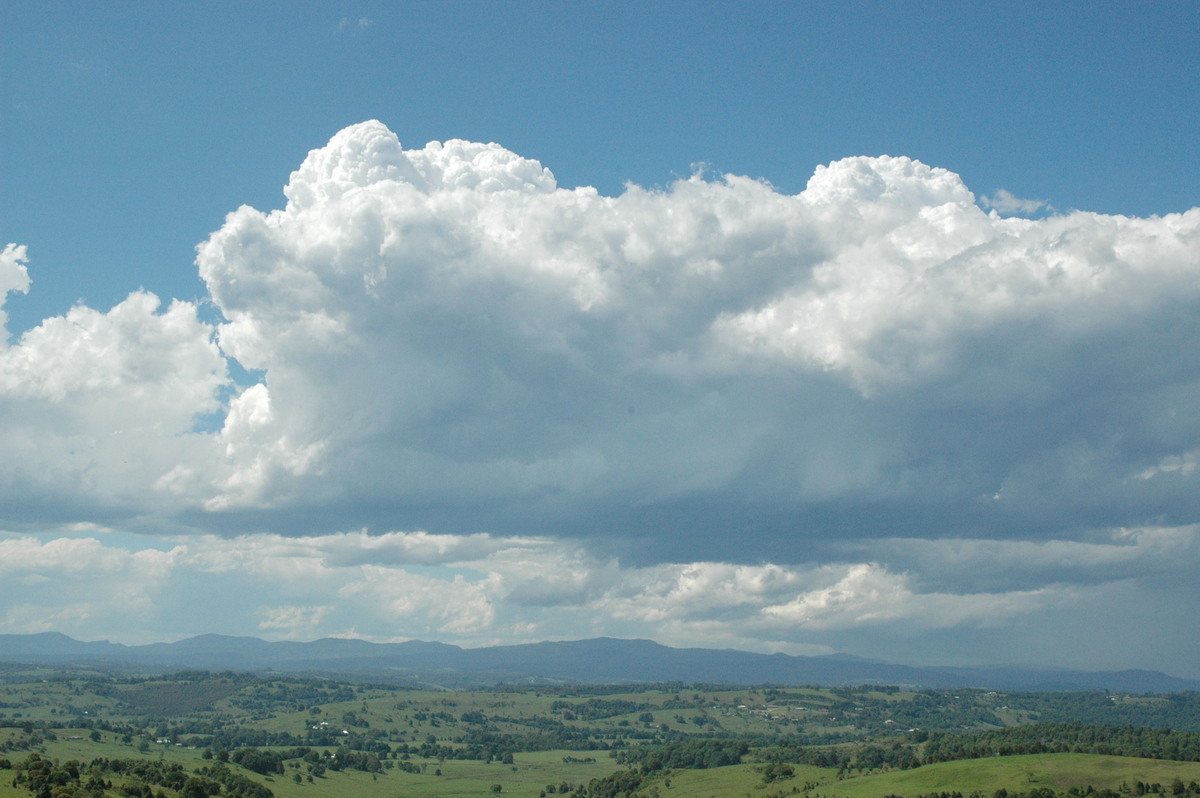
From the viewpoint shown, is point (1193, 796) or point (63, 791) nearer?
point (63, 791)

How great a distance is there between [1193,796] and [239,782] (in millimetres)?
161651

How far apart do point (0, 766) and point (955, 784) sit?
15303 cm

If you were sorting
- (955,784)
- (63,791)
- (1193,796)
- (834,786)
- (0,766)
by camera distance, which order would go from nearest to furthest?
(63,791)
(0,766)
(1193,796)
(955,784)
(834,786)

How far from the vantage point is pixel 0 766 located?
13788cm

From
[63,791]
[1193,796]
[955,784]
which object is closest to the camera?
[63,791]

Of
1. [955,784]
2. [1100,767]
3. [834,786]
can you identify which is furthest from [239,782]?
[1100,767]

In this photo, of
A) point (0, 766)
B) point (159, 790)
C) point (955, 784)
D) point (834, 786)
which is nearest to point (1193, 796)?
point (955, 784)

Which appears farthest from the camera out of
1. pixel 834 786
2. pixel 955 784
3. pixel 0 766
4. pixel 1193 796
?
pixel 834 786

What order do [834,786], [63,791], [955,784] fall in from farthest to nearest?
[834,786] < [955,784] < [63,791]

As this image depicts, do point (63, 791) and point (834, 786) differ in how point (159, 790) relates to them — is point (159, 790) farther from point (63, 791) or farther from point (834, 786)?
point (834, 786)

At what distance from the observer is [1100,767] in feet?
608

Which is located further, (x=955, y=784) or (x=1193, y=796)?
(x=955, y=784)

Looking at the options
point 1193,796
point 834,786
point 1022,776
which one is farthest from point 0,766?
point 1193,796

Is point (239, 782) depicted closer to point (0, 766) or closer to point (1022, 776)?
point (0, 766)
